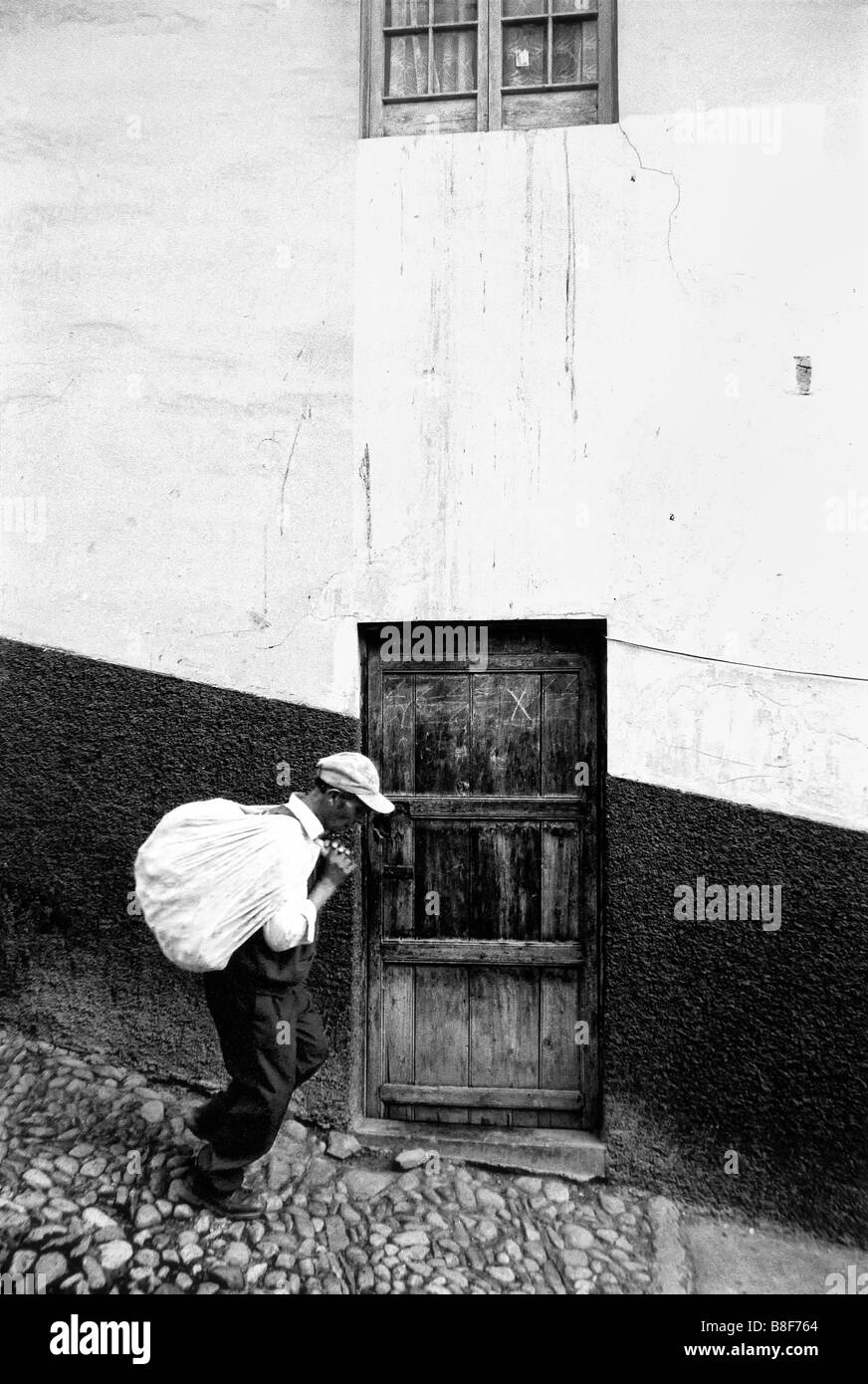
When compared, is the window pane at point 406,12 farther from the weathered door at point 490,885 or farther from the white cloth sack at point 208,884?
the white cloth sack at point 208,884

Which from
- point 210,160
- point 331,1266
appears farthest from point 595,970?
point 210,160

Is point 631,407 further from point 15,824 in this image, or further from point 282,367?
point 15,824

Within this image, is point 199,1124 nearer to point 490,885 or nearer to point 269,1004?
point 269,1004

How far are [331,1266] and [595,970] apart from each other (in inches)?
59.8

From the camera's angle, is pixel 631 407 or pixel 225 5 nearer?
pixel 631 407

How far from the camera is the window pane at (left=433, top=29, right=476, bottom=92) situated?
407cm

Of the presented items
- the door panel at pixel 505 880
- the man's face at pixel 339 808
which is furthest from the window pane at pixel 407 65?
the door panel at pixel 505 880

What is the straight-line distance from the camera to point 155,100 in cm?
413

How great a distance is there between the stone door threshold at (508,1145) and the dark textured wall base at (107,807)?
0.75m

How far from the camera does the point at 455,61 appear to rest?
409 centimetres

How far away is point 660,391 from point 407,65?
1.93 m

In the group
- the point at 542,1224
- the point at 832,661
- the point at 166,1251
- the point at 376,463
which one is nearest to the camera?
the point at 166,1251

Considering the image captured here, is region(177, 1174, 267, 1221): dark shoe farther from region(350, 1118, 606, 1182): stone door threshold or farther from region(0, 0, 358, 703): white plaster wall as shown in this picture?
region(0, 0, 358, 703): white plaster wall

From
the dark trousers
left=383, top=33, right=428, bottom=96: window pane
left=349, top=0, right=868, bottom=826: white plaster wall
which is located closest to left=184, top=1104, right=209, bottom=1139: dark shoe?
the dark trousers
